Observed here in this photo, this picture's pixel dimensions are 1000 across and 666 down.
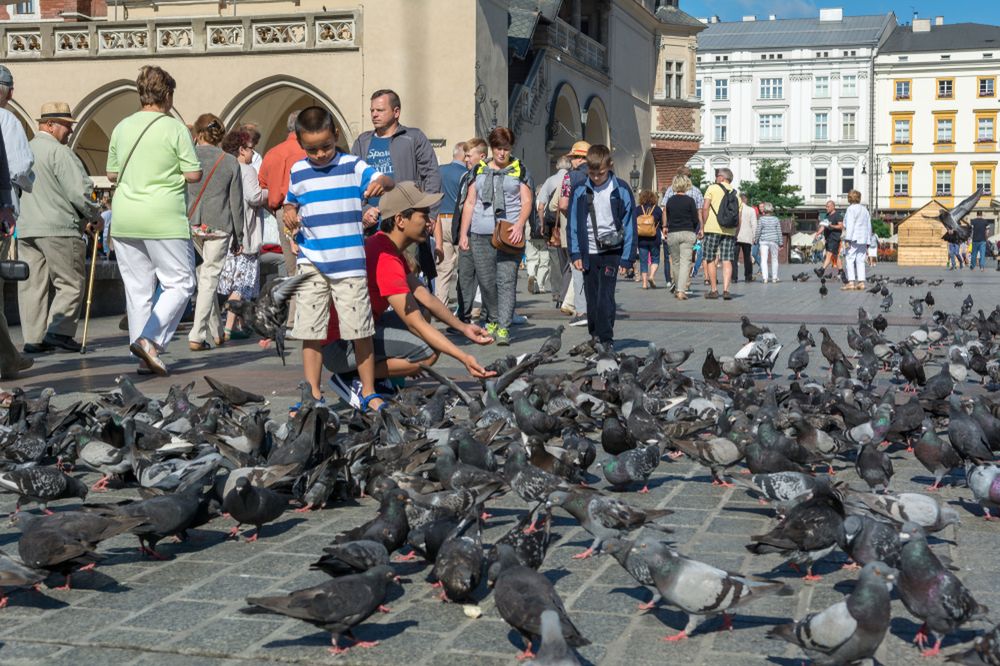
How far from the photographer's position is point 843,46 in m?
98.1

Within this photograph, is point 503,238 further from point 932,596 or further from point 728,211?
point 932,596

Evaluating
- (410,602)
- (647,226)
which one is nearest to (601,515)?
(410,602)

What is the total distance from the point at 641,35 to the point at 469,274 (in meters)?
38.3

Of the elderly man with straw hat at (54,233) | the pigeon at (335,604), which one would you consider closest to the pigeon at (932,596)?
the pigeon at (335,604)

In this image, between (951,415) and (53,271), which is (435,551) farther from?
(53,271)

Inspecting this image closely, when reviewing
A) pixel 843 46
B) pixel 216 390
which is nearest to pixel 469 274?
pixel 216 390

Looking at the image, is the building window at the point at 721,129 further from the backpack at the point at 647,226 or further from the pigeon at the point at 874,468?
the pigeon at the point at 874,468

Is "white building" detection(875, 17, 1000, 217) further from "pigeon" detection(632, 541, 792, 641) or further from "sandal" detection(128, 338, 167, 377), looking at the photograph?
"pigeon" detection(632, 541, 792, 641)

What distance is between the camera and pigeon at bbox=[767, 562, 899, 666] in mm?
3564

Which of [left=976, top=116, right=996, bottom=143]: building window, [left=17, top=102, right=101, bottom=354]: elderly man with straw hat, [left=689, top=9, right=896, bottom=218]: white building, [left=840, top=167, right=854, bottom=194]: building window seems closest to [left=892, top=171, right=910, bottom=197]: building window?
[left=689, top=9, right=896, bottom=218]: white building

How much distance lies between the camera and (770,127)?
100 meters

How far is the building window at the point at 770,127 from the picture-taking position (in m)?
99.9

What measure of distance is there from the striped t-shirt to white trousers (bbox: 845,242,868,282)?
19.2 metres

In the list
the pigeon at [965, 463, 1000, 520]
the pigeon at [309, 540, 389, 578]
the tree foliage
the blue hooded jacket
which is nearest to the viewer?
the pigeon at [309, 540, 389, 578]
